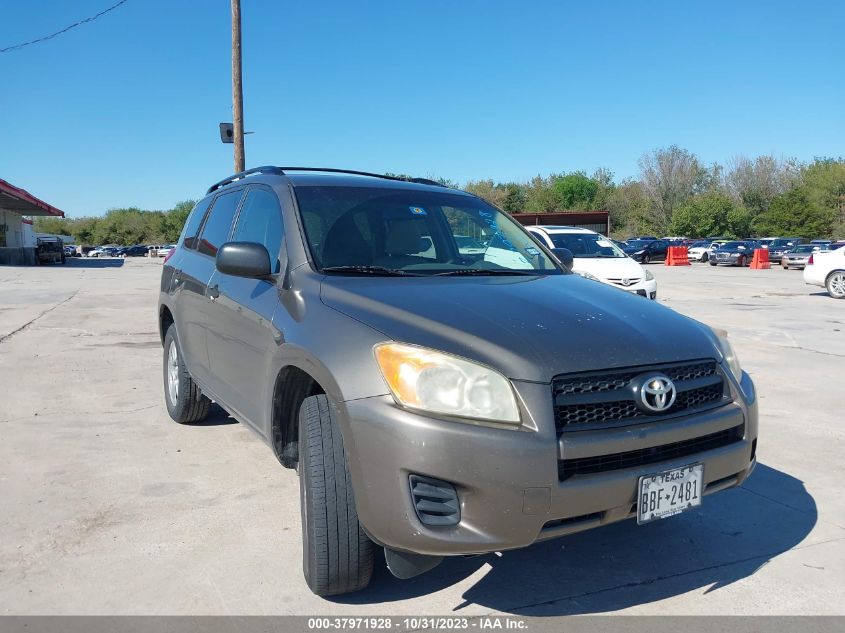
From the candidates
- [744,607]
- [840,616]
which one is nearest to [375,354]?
[744,607]

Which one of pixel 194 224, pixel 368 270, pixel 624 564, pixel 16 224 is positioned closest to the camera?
pixel 624 564

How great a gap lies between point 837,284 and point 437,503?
17654mm

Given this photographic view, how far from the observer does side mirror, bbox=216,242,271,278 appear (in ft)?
11.0

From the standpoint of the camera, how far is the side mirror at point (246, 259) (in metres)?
3.36

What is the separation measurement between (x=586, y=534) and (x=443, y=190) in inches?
86.7

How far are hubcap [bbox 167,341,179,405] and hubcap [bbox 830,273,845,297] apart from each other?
16476 millimetres

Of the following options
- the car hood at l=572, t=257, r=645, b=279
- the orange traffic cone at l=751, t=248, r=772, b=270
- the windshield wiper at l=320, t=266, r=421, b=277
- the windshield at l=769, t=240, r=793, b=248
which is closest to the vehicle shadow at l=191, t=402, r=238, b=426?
the windshield wiper at l=320, t=266, r=421, b=277

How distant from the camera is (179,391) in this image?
525 centimetres

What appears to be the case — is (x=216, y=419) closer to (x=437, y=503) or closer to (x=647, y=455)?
(x=437, y=503)

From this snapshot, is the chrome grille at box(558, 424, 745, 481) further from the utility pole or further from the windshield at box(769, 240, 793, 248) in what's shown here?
the windshield at box(769, 240, 793, 248)

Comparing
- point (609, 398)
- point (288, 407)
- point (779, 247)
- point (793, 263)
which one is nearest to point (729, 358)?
point (609, 398)

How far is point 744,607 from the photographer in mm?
2889

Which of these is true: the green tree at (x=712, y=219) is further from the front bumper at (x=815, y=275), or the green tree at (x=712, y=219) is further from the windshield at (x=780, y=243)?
the front bumper at (x=815, y=275)

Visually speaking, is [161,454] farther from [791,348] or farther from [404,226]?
[791,348]
